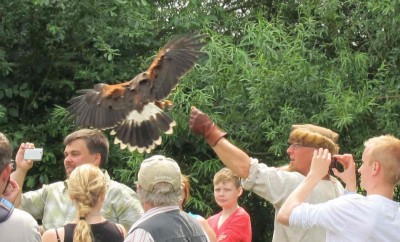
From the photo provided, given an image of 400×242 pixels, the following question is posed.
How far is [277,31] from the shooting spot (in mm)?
8773

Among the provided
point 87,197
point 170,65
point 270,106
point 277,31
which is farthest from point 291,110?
point 87,197

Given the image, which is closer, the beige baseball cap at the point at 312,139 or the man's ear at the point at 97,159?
the beige baseball cap at the point at 312,139

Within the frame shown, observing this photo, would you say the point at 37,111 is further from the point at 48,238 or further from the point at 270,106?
the point at 48,238

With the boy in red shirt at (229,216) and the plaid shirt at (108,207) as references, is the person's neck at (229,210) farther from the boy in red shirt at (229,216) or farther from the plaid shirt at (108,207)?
the plaid shirt at (108,207)

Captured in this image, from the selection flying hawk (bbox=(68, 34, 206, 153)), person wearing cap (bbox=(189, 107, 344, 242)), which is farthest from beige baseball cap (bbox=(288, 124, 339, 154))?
flying hawk (bbox=(68, 34, 206, 153))

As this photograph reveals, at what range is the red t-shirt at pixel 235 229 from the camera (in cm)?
666

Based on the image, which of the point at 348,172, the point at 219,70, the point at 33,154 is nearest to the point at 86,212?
the point at 33,154

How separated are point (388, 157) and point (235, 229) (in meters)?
2.41

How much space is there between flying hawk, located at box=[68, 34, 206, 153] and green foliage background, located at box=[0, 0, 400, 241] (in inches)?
44.7

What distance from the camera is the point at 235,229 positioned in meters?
6.71

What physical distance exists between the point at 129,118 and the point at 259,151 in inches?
76.0

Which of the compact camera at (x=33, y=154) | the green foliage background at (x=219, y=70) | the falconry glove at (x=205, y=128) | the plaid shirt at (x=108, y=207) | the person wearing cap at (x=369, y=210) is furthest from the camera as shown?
the green foliage background at (x=219, y=70)

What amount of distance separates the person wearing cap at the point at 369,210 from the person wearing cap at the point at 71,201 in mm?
1578

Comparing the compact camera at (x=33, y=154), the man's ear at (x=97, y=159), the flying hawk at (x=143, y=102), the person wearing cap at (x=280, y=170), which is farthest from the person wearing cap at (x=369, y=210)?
the flying hawk at (x=143, y=102)
